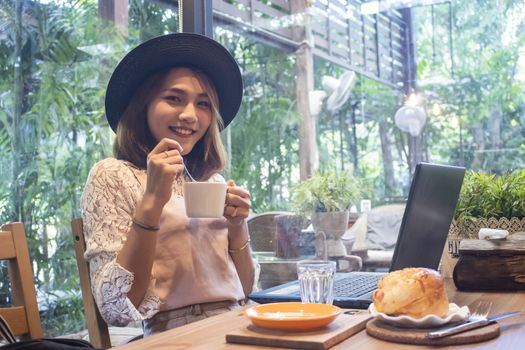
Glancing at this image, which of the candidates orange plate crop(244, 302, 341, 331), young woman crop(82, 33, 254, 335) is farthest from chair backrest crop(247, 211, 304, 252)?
orange plate crop(244, 302, 341, 331)

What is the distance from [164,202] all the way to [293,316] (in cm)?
51

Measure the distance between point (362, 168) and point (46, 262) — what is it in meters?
2.15

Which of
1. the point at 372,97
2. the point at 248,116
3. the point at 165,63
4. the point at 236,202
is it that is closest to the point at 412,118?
the point at 372,97

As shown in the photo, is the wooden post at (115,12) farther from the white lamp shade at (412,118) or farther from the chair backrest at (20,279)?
the white lamp shade at (412,118)

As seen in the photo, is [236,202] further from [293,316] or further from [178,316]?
[293,316]

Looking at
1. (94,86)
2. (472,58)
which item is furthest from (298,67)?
(94,86)

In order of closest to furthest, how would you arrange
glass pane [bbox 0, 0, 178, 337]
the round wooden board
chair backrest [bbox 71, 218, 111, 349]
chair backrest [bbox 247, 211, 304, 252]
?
the round wooden board < chair backrest [bbox 71, 218, 111, 349] < glass pane [bbox 0, 0, 178, 337] < chair backrest [bbox 247, 211, 304, 252]

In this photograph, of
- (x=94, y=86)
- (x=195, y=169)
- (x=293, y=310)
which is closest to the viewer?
(x=293, y=310)

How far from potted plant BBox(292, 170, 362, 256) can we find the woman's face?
1.26 m

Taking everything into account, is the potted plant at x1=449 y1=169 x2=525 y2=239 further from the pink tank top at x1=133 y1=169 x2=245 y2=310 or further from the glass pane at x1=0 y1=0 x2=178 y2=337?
the glass pane at x1=0 y1=0 x2=178 y2=337

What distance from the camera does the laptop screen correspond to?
1.16 metres

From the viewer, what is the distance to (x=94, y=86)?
2369 millimetres

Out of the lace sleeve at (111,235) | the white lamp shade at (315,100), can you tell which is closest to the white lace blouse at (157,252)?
the lace sleeve at (111,235)

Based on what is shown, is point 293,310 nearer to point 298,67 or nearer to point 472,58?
point 298,67
